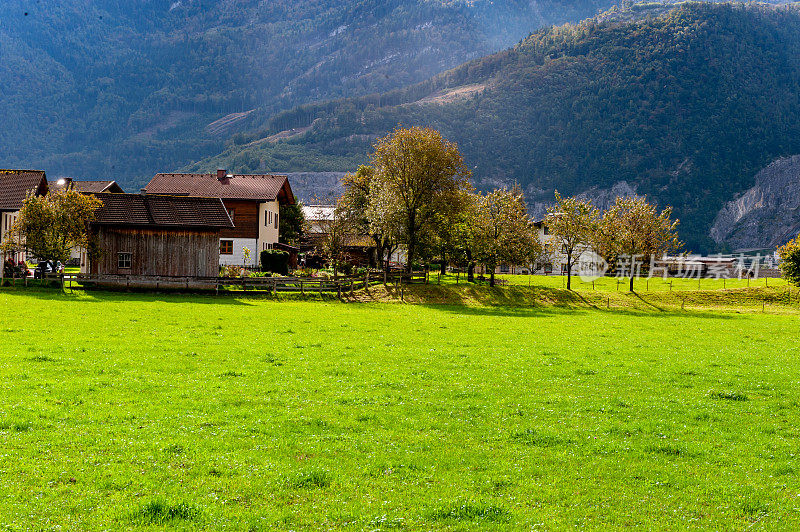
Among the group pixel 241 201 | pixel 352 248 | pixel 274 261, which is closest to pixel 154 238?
pixel 274 261

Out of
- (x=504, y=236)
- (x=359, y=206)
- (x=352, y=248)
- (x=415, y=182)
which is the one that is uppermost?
(x=415, y=182)

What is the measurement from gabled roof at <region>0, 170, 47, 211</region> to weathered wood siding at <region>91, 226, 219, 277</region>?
8.22m

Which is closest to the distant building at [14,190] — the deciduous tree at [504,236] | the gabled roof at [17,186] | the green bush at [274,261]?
the gabled roof at [17,186]

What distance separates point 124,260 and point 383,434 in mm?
43711

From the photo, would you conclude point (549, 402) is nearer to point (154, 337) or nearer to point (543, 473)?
point (543, 473)

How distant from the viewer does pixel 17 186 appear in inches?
2056

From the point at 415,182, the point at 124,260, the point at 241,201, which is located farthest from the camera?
the point at 241,201

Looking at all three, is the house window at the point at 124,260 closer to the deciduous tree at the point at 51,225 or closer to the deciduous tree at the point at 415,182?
the deciduous tree at the point at 51,225

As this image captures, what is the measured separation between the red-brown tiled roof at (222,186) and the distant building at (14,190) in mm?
19080

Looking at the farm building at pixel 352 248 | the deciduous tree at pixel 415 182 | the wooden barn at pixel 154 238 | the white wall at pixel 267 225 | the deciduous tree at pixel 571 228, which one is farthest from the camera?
the farm building at pixel 352 248

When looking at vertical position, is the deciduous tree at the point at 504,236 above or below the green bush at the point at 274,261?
above

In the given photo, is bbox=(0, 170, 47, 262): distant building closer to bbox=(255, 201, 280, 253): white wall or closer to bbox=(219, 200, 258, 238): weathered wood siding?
bbox=(219, 200, 258, 238): weathered wood siding

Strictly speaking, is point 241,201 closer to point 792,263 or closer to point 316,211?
point 316,211

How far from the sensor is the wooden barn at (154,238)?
161 ft
